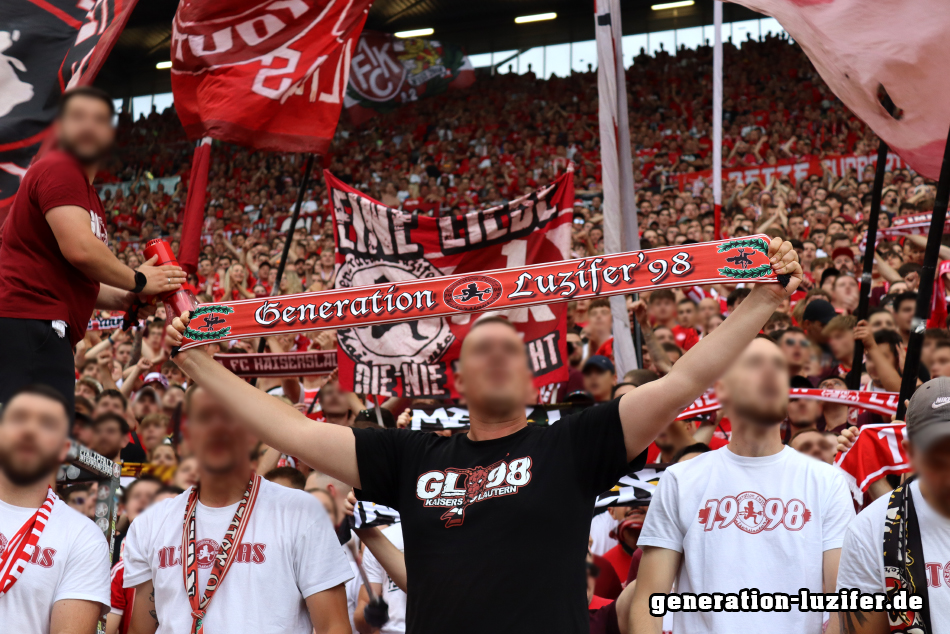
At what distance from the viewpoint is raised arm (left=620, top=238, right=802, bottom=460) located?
6.78 ft

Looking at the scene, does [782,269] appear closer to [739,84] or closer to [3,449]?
[3,449]

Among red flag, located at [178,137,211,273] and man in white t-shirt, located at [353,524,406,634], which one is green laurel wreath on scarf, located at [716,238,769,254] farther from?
red flag, located at [178,137,211,273]

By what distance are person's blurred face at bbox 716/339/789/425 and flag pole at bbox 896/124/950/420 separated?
2930mm

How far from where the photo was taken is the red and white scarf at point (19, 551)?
2463 mm

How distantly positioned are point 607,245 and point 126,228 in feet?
36.2

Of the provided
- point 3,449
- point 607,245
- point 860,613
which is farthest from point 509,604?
point 607,245

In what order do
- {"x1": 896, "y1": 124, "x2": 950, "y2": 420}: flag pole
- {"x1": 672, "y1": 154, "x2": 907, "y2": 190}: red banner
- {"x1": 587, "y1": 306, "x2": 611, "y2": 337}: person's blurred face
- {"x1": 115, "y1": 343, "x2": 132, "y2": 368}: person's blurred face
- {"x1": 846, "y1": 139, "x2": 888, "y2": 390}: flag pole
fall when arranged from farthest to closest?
{"x1": 672, "y1": 154, "x2": 907, "y2": 190}: red banner, {"x1": 115, "y1": 343, "x2": 132, "y2": 368}: person's blurred face, {"x1": 587, "y1": 306, "x2": 611, "y2": 337}: person's blurred face, {"x1": 846, "y1": 139, "x2": 888, "y2": 390}: flag pole, {"x1": 896, "y1": 124, "x2": 950, "y2": 420}: flag pole

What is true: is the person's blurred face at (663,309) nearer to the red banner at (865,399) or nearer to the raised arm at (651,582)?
the red banner at (865,399)

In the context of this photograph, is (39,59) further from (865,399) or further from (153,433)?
(865,399)

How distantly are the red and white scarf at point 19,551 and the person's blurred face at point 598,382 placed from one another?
3310 millimetres

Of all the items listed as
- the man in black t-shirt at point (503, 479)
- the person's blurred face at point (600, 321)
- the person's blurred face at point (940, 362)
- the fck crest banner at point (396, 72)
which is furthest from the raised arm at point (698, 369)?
the fck crest banner at point (396, 72)

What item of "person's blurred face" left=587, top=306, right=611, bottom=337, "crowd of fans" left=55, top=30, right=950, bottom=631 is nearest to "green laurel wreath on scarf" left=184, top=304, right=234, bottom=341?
"crowd of fans" left=55, top=30, right=950, bottom=631

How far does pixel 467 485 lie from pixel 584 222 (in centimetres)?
Result: 1047

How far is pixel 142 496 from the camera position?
1194 mm
